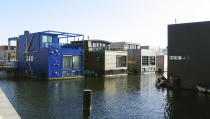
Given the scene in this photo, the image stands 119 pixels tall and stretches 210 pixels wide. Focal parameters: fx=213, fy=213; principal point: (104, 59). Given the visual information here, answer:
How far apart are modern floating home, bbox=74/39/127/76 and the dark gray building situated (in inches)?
770

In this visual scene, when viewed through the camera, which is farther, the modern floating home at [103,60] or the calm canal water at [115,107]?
the modern floating home at [103,60]

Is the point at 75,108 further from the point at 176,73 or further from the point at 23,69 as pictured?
the point at 23,69

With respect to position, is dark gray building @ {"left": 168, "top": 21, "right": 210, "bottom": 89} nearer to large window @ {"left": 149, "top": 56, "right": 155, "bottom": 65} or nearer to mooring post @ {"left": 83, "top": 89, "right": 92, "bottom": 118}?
mooring post @ {"left": 83, "top": 89, "right": 92, "bottom": 118}

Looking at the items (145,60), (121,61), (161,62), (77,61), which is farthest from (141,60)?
(77,61)

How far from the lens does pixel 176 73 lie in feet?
103

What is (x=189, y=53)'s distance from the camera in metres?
30.1

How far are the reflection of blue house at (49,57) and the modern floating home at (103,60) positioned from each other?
6212 millimetres

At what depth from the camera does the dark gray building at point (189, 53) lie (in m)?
28.4

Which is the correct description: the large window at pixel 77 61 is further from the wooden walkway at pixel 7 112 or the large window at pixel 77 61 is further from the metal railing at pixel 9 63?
the wooden walkway at pixel 7 112

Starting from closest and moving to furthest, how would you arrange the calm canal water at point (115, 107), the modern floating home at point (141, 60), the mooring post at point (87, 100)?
the mooring post at point (87, 100), the calm canal water at point (115, 107), the modern floating home at point (141, 60)

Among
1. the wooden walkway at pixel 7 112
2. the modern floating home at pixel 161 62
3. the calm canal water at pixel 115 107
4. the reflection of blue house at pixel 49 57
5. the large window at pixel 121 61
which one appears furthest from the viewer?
the modern floating home at pixel 161 62

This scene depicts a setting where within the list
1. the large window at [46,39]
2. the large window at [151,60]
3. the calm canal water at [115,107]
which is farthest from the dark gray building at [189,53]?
the large window at [151,60]

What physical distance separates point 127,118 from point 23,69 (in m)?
35.6

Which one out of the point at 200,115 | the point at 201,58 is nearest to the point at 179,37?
the point at 201,58
